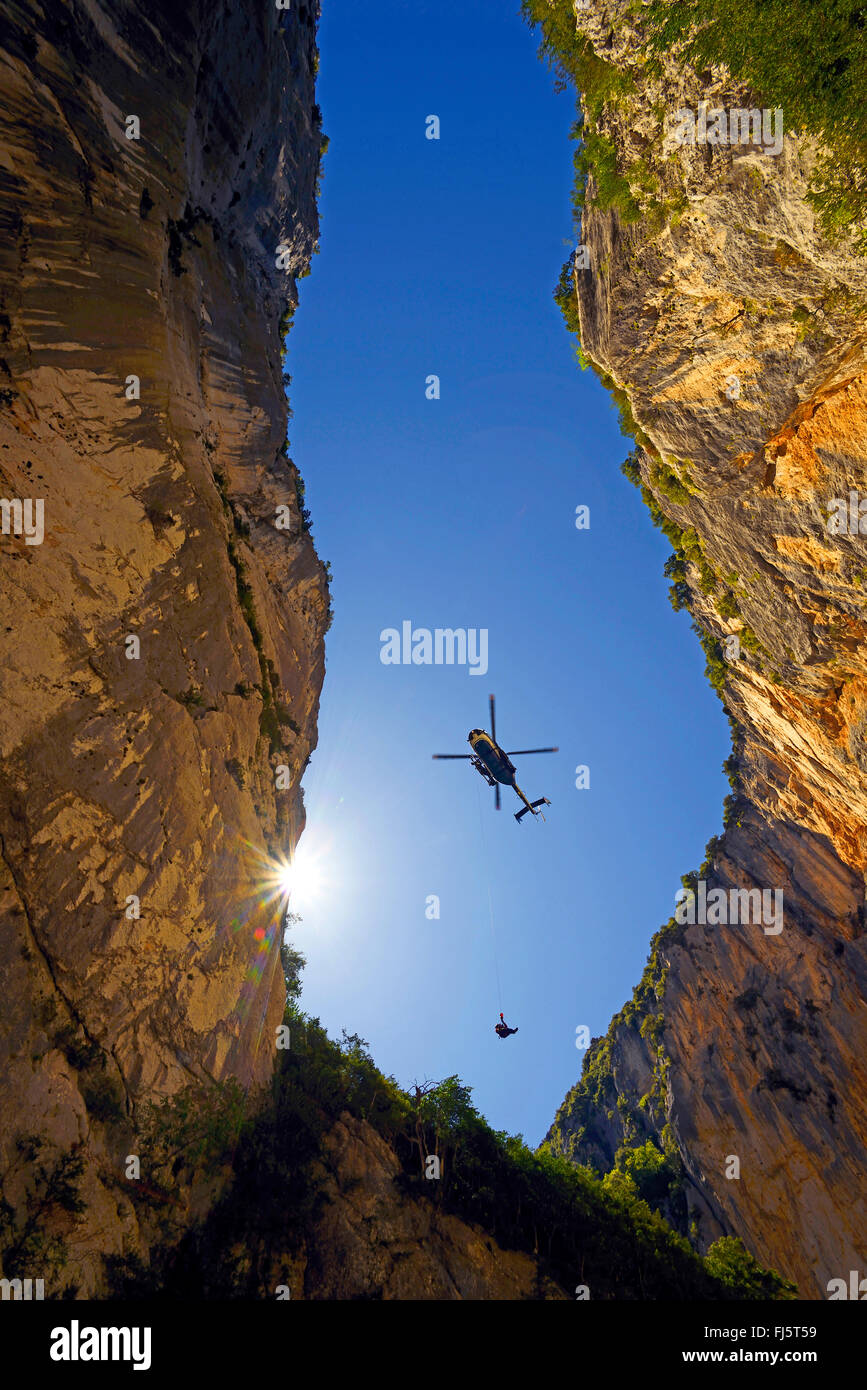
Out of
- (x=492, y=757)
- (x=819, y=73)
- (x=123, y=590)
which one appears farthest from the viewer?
(x=492, y=757)

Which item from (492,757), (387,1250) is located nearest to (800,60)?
(492,757)

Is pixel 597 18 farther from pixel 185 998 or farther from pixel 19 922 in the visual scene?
pixel 185 998

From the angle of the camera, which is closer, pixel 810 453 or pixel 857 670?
pixel 810 453

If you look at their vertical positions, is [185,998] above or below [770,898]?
below

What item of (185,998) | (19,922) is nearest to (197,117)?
(19,922)

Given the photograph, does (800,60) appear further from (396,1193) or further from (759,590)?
(396,1193)

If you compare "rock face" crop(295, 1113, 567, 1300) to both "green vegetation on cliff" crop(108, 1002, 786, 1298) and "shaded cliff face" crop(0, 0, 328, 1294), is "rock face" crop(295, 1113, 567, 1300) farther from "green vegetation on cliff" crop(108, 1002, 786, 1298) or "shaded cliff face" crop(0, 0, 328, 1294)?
"shaded cliff face" crop(0, 0, 328, 1294)

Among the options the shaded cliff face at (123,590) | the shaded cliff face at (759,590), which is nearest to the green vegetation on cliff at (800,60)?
the shaded cliff face at (759,590)
